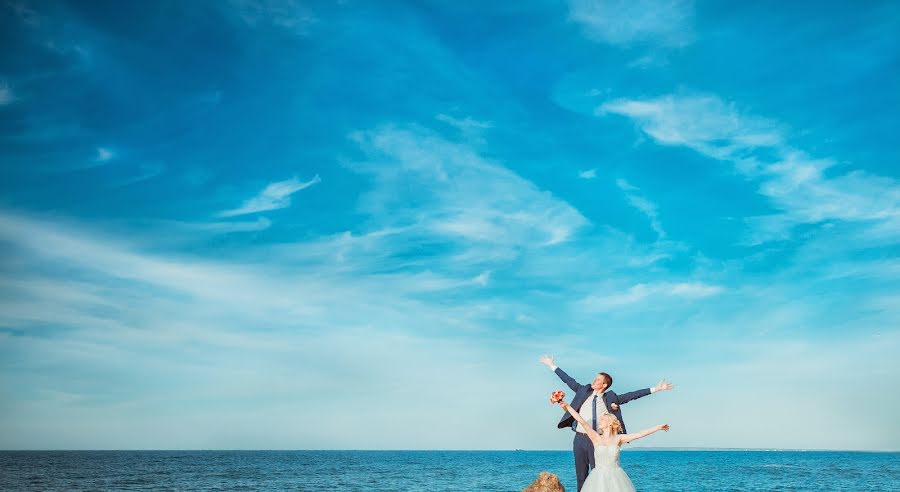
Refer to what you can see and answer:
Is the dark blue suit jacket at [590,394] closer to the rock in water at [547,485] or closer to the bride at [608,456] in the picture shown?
the bride at [608,456]

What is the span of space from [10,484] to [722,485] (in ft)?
210

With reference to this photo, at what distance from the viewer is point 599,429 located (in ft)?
35.3

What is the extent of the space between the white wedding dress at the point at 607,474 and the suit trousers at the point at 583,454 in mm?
1070

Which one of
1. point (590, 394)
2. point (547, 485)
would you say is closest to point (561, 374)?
point (590, 394)

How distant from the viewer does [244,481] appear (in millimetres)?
69188

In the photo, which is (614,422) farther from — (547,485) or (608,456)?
(547,485)

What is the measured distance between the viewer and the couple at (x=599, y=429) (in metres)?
10.6

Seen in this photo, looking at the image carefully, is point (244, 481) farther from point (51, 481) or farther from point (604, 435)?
point (604, 435)

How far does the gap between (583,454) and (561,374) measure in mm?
1431

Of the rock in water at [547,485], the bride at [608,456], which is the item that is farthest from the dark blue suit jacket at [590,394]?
the rock in water at [547,485]

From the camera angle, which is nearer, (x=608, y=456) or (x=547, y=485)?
(x=608, y=456)

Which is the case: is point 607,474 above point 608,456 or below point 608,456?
below

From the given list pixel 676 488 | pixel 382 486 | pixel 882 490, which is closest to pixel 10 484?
pixel 382 486

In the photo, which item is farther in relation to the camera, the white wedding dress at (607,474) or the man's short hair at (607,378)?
the man's short hair at (607,378)
